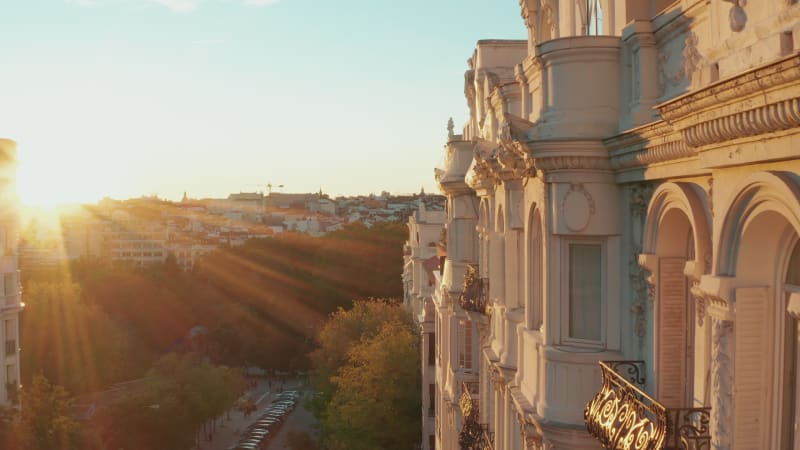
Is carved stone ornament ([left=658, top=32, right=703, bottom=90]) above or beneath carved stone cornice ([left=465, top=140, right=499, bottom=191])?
above

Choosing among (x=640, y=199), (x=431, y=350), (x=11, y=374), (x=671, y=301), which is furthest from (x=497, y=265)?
(x=11, y=374)

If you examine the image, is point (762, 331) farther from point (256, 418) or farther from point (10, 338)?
point (256, 418)

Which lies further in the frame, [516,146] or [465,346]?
[465,346]

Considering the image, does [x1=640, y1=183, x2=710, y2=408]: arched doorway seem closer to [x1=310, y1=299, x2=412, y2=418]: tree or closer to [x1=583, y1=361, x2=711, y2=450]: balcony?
[x1=583, y1=361, x2=711, y2=450]: balcony

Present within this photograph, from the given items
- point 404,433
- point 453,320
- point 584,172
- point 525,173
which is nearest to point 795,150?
point 584,172

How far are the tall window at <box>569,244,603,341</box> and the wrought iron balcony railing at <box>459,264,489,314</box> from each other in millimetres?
6764

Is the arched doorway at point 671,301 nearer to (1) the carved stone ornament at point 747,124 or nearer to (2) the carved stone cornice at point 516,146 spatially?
(1) the carved stone ornament at point 747,124

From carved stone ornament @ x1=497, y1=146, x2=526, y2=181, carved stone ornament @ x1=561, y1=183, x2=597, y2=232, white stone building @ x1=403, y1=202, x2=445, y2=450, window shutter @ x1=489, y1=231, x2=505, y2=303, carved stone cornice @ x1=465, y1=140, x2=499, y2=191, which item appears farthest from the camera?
white stone building @ x1=403, y1=202, x2=445, y2=450

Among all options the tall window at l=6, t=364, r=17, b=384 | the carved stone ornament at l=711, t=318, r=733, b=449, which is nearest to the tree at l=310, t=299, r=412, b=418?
the tall window at l=6, t=364, r=17, b=384

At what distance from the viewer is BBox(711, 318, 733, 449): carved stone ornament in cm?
569

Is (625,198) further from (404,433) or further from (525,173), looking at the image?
(404,433)

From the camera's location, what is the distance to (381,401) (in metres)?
36.8

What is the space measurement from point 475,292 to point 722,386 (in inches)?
445

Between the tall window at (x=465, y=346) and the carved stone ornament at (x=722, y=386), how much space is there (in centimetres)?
1504
